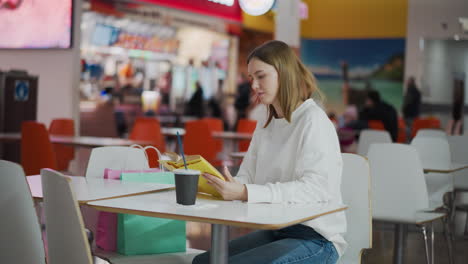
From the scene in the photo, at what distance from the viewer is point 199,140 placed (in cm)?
729

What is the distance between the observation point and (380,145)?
411 cm

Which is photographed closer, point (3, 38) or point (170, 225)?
point (170, 225)

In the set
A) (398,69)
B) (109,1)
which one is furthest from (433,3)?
(109,1)

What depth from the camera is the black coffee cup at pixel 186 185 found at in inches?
85.8

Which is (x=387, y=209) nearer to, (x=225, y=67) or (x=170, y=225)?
(x=170, y=225)

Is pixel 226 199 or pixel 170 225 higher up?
pixel 226 199

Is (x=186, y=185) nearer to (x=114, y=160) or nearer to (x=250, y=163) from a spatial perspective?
(x=250, y=163)

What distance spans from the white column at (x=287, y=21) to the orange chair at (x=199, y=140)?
153 centimetres

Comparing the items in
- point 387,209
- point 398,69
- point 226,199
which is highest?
point 398,69

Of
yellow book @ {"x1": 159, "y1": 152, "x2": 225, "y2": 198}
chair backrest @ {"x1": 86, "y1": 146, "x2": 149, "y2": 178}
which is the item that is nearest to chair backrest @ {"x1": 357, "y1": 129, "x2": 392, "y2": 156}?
chair backrest @ {"x1": 86, "y1": 146, "x2": 149, "y2": 178}

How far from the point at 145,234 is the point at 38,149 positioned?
Answer: 3640mm

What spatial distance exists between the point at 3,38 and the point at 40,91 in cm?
89

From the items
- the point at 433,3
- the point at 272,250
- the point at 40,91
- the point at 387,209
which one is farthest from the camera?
the point at 433,3

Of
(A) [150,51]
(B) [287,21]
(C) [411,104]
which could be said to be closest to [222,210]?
(B) [287,21]
